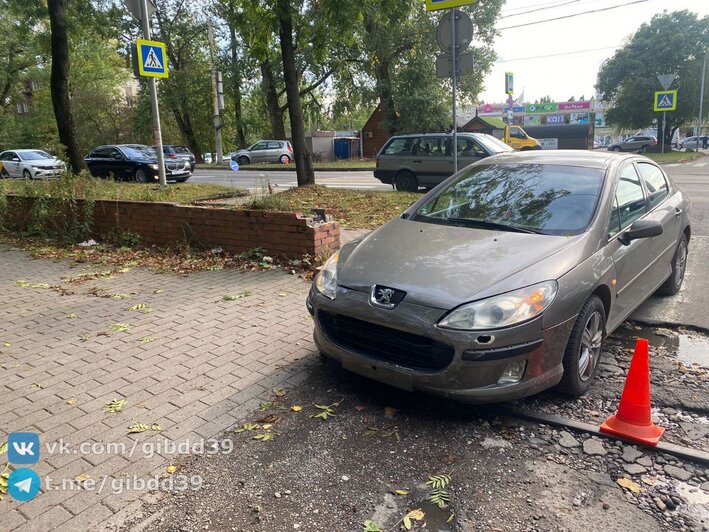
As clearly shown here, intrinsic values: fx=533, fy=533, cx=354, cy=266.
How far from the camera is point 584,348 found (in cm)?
348

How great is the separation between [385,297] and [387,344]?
0.29m

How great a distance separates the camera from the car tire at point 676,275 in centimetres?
541

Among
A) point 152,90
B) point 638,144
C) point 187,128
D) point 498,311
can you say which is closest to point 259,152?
point 187,128

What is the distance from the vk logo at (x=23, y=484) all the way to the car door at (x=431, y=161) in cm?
1257

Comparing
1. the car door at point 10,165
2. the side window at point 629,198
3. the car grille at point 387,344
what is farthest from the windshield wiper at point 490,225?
the car door at point 10,165

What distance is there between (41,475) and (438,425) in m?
2.21

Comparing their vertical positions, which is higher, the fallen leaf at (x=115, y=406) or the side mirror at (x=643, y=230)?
the side mirror at (x=643, y=230)

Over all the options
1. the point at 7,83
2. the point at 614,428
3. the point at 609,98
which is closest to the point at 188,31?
the point at 7,83

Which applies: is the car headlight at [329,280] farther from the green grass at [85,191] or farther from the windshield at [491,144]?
the windshield at [491,144]

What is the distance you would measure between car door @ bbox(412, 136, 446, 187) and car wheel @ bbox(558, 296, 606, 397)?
10942 millimetres

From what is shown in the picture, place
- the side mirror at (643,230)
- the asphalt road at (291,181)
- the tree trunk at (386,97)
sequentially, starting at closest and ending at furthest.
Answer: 1. the side mirror at (643,230)
2. the asphalt road at (291,181)
3. the tree trunk at (386,97)

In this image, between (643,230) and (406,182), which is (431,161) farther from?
(643,230)

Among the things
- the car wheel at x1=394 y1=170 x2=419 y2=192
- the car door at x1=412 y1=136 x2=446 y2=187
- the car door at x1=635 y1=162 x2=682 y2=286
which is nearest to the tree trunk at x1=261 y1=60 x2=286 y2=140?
the car wheel at x1=394 y1=170 x2=419 y2=192

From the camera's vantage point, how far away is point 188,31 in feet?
113
